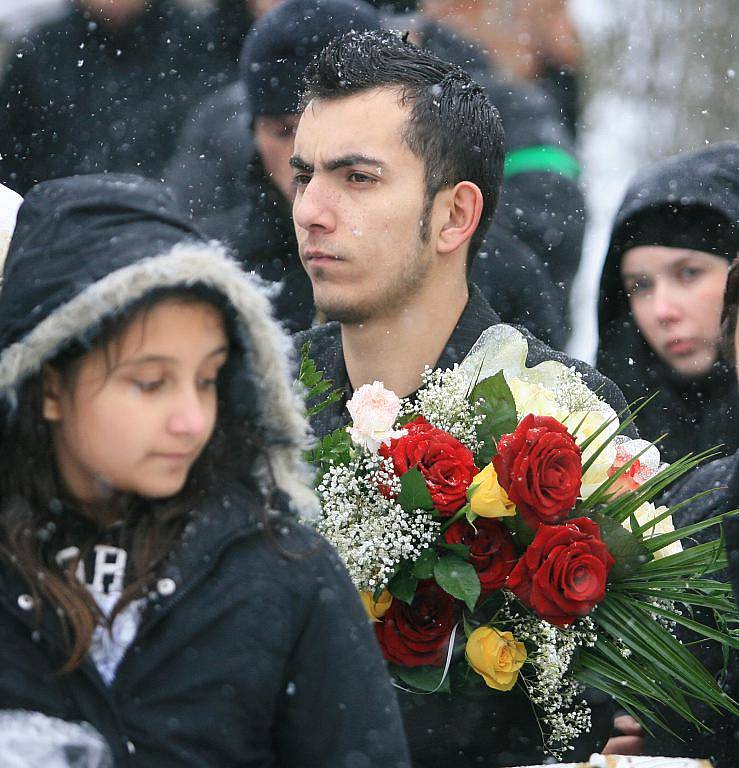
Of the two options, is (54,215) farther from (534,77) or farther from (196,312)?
A: (534,77)

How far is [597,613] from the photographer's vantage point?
7.68 ft

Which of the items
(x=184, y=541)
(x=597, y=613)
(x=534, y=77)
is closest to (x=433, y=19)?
(x=534, y=77)

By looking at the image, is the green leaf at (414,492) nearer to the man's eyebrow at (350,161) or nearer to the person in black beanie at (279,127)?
the man's eyebrow at (350,161)

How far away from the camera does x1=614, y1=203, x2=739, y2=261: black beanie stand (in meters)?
3.92

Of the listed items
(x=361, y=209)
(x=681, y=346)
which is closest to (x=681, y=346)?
(x=681, y=346)

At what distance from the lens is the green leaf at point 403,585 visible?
89.2 inches

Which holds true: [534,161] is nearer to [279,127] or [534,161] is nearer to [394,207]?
[279,127]

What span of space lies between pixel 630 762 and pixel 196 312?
1091 mm

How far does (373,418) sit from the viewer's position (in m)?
2.35

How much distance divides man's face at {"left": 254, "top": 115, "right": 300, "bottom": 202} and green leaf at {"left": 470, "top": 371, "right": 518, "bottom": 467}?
5.35 ft

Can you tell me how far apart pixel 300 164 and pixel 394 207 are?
231mm

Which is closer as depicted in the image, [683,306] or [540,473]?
[540,473]

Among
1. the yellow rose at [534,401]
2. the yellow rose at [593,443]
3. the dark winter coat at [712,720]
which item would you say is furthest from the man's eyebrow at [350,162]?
the dark winter coat at [712,720]

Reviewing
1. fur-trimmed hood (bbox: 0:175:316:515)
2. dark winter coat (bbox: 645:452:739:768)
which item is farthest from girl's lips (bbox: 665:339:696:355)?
fur-trimmed hood (bbox: 0:175:316:515)
